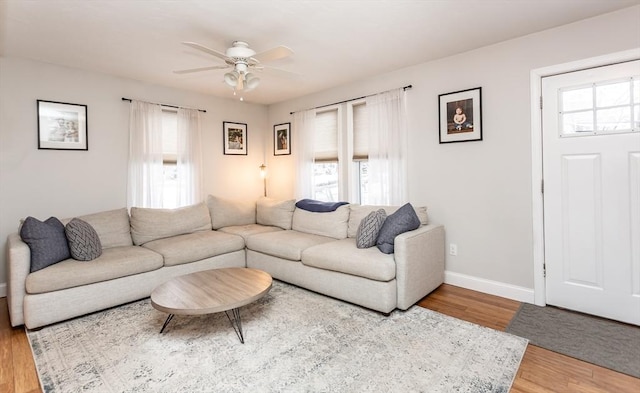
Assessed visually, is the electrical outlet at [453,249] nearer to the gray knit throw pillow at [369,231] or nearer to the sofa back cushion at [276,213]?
the gray knit throw pillow at [369,231]

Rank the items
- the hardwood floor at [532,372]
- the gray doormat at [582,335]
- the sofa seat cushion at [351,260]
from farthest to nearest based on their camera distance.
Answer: the sofa seat cushion at [351,260] → the gray doormat at [582,335] → the hardwood floor at [532,372]

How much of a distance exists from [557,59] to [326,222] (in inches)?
108

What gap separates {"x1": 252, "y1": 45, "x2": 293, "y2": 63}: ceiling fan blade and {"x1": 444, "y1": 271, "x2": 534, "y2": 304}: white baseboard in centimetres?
279

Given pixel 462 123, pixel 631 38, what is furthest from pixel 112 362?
pixel 631 38

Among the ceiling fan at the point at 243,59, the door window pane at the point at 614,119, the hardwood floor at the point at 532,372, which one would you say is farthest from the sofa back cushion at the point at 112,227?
the door window pane at the point at 614,119

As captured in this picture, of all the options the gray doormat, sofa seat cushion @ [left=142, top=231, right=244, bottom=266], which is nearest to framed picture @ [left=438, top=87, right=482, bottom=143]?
the gray doormat

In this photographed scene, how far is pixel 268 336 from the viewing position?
2.48 m

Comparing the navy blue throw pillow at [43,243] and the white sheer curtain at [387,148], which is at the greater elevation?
the white sheer curtain at [387,148]

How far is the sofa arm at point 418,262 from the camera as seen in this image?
2.86m

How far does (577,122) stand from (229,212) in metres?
4.01

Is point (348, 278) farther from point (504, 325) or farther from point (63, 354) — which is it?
point (63, 354)

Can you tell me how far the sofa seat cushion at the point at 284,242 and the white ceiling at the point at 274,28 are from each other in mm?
1966

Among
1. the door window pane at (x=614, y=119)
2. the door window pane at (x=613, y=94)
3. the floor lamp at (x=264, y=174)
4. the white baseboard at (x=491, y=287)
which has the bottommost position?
the white baseboard at (x=491, y=287)

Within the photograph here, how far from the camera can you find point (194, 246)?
3.64 m
